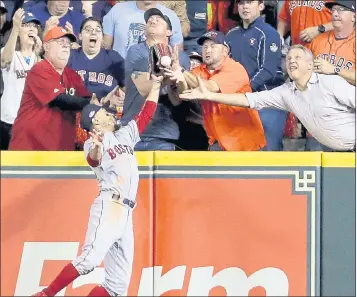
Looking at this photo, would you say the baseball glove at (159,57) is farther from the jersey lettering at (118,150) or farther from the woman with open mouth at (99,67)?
the jersey lettering at (118,150)

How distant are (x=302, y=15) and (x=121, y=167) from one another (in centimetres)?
139

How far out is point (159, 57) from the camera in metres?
5.78

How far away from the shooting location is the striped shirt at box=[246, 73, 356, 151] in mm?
5840

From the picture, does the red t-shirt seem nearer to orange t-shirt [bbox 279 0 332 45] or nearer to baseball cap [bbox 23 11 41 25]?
baseball cap [bbox 23 11 41 25]

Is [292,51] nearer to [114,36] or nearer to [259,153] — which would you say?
[259,153]

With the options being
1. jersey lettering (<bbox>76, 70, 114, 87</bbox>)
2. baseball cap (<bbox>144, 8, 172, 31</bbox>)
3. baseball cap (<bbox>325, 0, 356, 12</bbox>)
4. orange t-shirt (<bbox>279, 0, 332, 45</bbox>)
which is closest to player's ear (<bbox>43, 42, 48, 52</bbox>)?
jersey lettering (<bbox>76, 70, 114, 87</bbox>)

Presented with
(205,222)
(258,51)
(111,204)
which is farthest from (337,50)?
(111,204)

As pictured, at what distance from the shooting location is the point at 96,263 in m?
5.71

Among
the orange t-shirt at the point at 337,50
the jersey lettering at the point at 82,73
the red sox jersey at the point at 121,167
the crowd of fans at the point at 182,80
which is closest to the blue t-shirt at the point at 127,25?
the crowd of fans at the point at 182,80

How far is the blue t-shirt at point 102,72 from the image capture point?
5867mm

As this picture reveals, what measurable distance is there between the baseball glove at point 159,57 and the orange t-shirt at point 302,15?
74 cm

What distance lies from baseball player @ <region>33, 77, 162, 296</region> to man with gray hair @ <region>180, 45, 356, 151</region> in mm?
426

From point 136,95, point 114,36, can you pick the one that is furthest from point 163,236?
point 114,36

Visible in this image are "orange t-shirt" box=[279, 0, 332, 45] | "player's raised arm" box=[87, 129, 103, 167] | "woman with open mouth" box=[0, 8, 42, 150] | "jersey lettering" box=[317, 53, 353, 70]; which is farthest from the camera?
"orange t-shirt" box=[279, 0, 332, 45]
